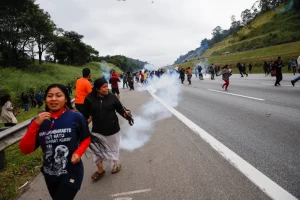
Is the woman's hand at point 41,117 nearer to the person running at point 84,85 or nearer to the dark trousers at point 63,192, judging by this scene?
the dark trousers at point 63,192

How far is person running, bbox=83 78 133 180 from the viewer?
4.12 meters

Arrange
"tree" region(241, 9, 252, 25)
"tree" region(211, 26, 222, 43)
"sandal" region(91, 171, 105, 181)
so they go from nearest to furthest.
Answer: "sandal" region(91, 171, 105, 181) < "tree" region(241, 9, 252, 25) < "tree" region(211, 26, 222, 43)

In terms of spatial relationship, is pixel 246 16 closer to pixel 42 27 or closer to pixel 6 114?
pixel 42 27

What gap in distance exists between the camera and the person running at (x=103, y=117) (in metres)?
4.12

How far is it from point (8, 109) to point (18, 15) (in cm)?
2757

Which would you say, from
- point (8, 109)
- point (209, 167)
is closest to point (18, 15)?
point (8, 109)

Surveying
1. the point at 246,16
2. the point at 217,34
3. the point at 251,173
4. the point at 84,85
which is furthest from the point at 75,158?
the point at 217,34

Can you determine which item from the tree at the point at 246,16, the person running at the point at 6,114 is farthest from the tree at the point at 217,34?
the person running at the point at 6,114

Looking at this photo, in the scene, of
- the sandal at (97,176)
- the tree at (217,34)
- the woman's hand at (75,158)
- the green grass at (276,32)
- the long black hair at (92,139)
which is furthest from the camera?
the tree at (217,34)

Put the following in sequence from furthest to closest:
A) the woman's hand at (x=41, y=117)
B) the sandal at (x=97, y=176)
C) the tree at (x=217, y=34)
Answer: the tree at (x=217, y=34)
the sandal at (x=97, y=176)
the woman's hand at (x=41, y=117)

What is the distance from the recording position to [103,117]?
13.7 feet

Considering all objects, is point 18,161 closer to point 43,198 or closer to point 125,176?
point 43,198

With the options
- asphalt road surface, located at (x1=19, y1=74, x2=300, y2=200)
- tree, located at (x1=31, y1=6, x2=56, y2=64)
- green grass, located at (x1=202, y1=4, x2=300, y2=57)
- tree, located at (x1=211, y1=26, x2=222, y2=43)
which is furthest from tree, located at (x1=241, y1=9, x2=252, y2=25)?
asphalt road surface, located at (x1=19, y1=74, x2=300, y2=200)

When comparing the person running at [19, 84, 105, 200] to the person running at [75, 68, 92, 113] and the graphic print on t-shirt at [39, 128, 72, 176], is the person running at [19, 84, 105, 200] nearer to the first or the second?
the graphic print on t-shirt at [39, 128, 72, 176]
